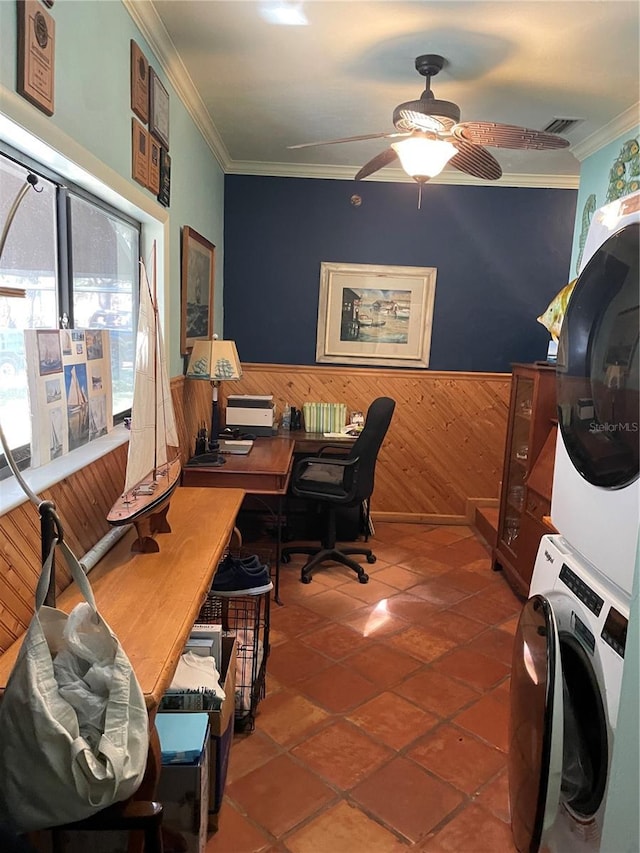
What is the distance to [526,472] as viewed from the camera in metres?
3.46

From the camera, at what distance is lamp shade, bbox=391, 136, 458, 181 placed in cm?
258

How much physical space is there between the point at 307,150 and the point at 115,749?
12.5 ft

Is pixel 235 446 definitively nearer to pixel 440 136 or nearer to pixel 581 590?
pixel 440 136

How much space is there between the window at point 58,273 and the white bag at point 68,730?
656mm

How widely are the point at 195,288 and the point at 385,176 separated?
1816 millimetres

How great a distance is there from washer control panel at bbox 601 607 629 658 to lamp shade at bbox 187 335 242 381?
2.45 m

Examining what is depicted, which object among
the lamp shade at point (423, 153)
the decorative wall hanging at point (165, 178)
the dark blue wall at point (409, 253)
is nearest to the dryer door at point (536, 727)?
the lamp shade at point (423, 153)

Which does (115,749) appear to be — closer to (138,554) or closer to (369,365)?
(138,554)

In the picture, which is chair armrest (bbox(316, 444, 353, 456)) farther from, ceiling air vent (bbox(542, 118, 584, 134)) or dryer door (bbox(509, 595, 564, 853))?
dryer door (bbox(509, 595, 564, 853))

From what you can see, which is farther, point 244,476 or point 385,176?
point 385,176

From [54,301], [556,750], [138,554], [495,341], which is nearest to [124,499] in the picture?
[138,554]

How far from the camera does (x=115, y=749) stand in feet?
3.43

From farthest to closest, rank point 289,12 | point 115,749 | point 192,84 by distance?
point 192,84, point 289,12, point 115,749

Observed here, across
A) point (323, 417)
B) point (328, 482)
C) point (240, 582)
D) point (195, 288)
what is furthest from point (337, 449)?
point (240, 582)
